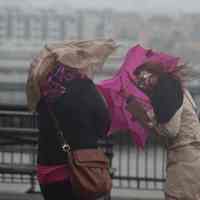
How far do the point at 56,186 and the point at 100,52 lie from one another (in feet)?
3.02

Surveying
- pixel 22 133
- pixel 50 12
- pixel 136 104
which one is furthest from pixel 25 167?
pixel 50 12

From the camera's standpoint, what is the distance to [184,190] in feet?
13.8

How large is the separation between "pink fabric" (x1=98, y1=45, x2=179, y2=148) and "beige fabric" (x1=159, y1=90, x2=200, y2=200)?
0.86 ft

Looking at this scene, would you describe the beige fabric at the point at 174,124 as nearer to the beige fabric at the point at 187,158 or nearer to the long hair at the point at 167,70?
the beige fabric at the point at 187,158

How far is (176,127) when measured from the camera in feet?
13.5

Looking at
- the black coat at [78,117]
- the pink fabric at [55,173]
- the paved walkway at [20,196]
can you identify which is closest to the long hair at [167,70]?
the black coat at [78,117]

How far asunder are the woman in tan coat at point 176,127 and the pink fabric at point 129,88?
0.07 meters

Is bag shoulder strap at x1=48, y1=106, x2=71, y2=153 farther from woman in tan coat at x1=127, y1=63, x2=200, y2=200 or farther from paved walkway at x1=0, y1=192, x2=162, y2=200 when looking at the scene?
paved walkway at x1=0, y1=192, x2=162, y2=200

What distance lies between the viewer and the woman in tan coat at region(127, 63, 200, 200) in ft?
13.5

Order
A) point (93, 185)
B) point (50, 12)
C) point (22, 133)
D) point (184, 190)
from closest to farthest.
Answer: point (93, 185)
point (184, 190)
point (22, 133)
point (50, 12)

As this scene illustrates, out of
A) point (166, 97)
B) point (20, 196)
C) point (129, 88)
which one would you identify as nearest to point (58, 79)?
point (129, 88)

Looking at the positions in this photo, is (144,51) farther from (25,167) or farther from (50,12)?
(50,12)

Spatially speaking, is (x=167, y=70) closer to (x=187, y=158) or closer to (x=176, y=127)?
(x=176, y=127)

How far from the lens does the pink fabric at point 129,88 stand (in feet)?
14.0
